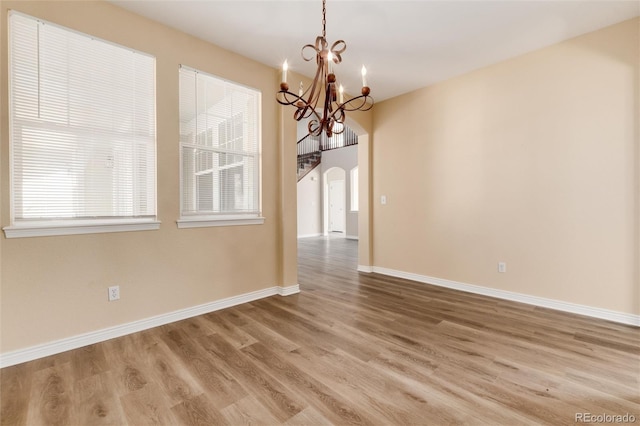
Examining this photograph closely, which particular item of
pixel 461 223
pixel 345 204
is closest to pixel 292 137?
pixel 461 223

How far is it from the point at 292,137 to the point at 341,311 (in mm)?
2172

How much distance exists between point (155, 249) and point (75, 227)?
0.62 metres

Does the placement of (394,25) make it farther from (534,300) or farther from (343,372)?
(534,300)

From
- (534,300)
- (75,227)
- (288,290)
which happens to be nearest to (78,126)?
(75,227)

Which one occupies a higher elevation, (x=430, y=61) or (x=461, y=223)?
(x=430, y=61)

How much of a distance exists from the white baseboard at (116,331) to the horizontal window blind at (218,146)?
976 millimetres

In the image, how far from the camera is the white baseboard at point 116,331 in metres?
2.08

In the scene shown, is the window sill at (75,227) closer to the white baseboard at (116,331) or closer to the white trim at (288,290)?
the white baseboard at (116,331)

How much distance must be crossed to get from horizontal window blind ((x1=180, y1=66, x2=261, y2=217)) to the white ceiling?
0.48m

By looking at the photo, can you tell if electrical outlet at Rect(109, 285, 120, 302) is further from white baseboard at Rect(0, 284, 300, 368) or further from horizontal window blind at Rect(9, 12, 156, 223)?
horizontal window blind at Rect(9, 12, 156, 223)

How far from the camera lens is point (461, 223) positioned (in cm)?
384

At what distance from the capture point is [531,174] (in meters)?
3.23

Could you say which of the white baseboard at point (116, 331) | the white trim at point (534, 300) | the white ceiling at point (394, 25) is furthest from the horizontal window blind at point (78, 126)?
the white trim at point (534, 300)

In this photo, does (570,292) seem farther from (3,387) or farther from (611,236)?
(3,387)
